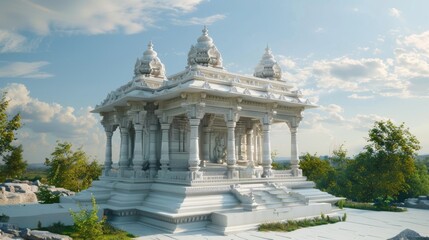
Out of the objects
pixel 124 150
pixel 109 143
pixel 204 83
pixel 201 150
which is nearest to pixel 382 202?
pixel 201 150

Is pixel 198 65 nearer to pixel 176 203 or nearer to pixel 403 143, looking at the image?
pixel 176 203

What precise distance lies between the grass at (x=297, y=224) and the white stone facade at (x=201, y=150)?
0.46 metres

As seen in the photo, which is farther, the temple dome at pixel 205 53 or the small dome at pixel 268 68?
the small dome at pixel 268 68

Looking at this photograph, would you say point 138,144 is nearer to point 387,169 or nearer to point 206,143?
point 206,143

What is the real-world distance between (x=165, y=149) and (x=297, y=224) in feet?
24.2

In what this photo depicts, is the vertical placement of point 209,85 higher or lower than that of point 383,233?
higher

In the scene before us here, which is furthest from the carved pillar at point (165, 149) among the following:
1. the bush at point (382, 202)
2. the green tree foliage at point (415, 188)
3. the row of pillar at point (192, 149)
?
the green tree foliage at point (415, 188)

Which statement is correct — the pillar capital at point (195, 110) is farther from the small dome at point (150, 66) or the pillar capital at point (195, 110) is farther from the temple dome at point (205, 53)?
the small dome at point (150, 66)

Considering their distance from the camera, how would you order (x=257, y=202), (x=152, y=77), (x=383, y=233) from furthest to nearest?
(x=152, y=77), (x=257, y=202), (x=383, y=233)

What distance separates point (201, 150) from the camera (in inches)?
817

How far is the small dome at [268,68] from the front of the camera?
22.1 m

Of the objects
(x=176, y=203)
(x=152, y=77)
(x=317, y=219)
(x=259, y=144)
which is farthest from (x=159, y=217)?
(x=259, y=144)

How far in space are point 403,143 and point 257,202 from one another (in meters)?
13.1

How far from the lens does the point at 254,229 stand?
595 inches
